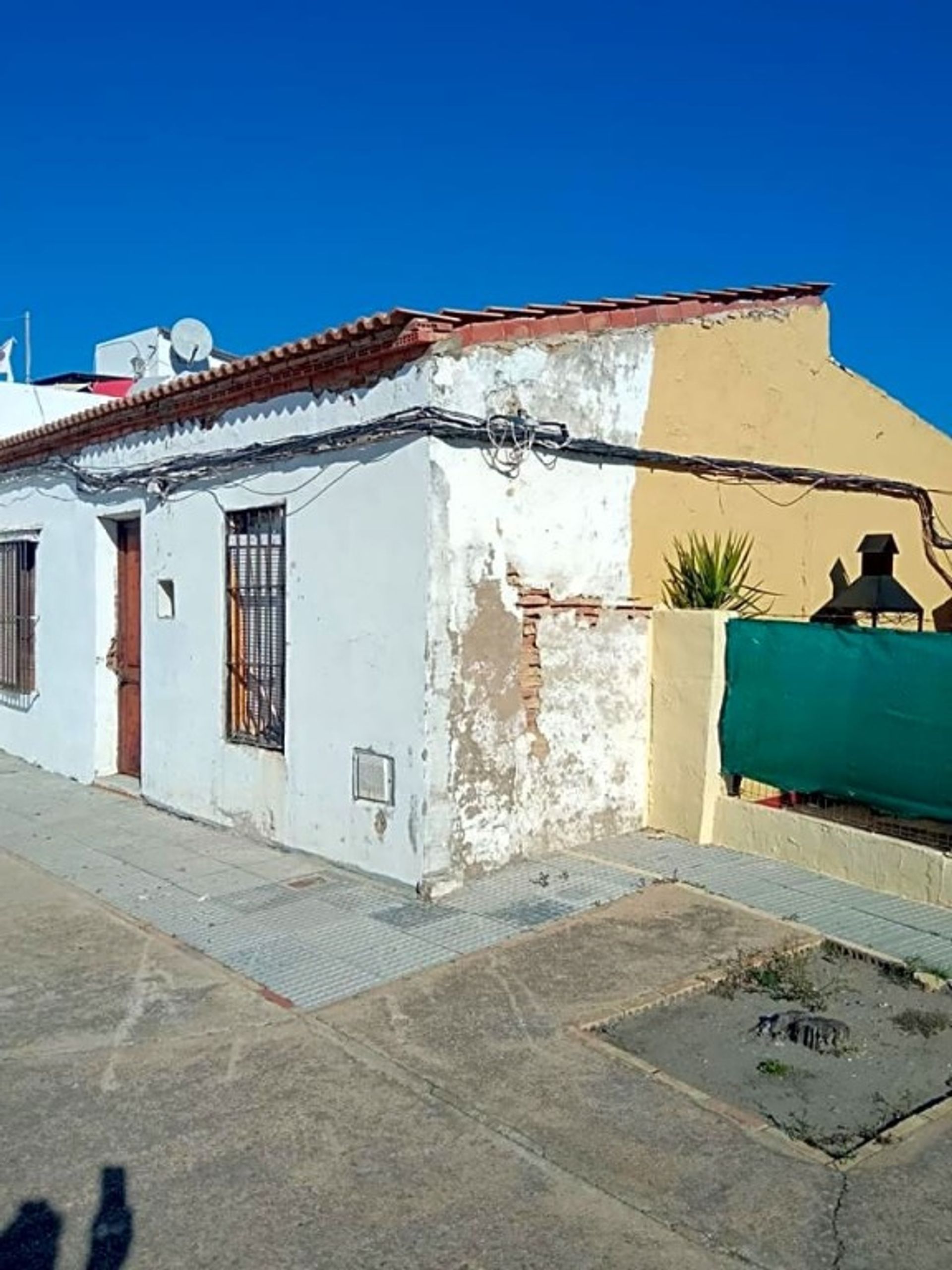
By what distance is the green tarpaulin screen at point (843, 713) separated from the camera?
7059 mm

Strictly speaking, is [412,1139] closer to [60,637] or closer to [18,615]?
[60,637]

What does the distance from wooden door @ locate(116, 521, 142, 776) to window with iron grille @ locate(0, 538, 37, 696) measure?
1.77 m

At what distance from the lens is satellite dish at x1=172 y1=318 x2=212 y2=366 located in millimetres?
13859

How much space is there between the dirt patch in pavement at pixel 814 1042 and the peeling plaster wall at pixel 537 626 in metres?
2.21

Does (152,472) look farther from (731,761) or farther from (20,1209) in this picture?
(20,1209)

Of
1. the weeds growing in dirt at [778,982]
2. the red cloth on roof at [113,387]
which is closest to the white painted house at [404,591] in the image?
the weeds growing in dirt at [778,982]

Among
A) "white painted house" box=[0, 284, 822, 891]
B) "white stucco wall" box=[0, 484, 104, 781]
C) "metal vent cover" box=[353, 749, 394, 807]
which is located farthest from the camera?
"white stucco wall" box=[0, 484, 104, 781]

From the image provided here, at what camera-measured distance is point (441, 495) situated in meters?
7.14

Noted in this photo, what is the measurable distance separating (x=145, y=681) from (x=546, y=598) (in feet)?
14.0

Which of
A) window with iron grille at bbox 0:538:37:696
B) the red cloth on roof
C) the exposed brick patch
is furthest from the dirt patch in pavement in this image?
the red cloth on roof

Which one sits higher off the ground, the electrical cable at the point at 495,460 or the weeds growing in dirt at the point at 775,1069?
the electrical cable at the point at 495,460

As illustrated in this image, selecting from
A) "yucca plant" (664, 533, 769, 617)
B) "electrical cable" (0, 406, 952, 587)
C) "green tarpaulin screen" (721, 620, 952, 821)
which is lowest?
"green tarpaulin screen" (721, 620, 952, 821)

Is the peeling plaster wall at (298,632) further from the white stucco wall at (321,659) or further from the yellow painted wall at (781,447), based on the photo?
the yellow painted wall at (781,447)

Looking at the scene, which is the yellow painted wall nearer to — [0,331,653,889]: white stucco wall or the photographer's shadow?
[0,331,653,889]: white stucco wall
